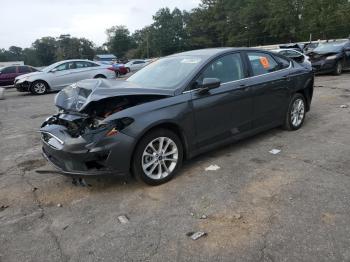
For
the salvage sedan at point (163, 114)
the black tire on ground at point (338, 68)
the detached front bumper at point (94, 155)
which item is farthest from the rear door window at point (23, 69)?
the detached front bumper at point (94, 155)

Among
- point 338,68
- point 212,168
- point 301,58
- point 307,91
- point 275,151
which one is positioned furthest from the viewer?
point 338,68

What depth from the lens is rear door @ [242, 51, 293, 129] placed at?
18.8 ft

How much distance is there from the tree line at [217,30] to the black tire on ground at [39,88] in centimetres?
3593

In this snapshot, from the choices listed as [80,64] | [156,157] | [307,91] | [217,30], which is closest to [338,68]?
[307,91]

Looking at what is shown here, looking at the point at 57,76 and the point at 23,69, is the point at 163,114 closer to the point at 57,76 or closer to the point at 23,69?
the point at 57,76

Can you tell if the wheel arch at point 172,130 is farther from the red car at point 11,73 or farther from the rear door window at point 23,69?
the rear door window at point 23,69

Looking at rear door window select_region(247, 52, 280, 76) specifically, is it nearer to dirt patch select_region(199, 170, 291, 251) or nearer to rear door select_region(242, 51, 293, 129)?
rear door select_region(242, 51, 293, 129)

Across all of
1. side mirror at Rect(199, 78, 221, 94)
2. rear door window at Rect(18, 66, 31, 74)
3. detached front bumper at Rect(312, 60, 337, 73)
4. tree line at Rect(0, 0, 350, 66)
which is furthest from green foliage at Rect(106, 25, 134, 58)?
side mirror at Rect(199, 78, 221, 94)

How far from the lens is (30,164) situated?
5766 mm

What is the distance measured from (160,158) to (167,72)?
4.62ft

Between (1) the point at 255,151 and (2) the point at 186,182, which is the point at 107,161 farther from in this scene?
(1) the point at 255,151

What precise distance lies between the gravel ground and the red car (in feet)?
56.2

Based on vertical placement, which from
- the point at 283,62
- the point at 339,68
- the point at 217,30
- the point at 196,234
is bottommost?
the point at 196,234

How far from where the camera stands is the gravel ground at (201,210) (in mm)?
3242
